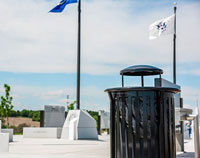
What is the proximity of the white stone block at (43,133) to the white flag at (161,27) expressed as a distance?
9.39m

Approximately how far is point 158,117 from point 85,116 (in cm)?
1602

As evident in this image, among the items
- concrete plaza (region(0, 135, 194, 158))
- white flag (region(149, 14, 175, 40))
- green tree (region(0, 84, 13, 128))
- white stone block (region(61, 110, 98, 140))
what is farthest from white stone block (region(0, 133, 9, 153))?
green tree (region(0, 84, 13, 128))

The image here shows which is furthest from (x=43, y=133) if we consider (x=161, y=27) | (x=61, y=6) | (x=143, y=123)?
(x=143, y=123)

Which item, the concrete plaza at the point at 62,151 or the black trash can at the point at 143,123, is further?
the concrete plaza at the point at 62,151

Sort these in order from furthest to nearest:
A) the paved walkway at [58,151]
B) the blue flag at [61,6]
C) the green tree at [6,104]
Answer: the green tree at [6,104] < the blue flag at [61,6] < the paved walkway at [58,151]

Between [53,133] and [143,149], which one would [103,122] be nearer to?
[53,133]

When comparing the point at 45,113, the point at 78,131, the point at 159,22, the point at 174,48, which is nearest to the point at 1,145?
the point at 78,131

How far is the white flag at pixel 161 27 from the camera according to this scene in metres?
19.1

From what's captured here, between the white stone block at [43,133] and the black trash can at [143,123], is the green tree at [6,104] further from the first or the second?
the black trash can at [143,123]

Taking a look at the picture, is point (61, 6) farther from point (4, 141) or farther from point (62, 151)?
point (4, 141)

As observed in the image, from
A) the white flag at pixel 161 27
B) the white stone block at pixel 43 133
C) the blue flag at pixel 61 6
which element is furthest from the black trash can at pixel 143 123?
the white stone block at pixel 43 133

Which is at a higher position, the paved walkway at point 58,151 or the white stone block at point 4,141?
the white stone block at point 4,141

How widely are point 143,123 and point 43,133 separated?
20211 millimetres

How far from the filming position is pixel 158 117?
323 cm
